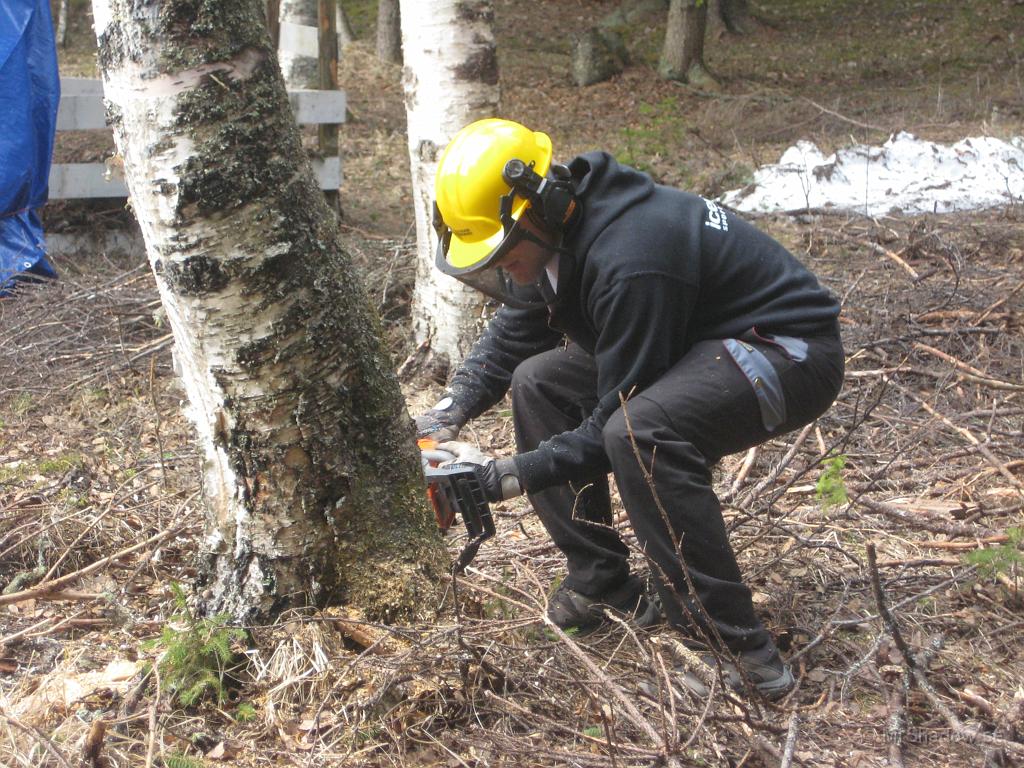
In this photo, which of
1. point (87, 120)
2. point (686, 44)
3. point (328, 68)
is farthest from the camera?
point (686, 44)

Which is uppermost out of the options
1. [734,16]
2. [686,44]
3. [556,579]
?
[556,579]

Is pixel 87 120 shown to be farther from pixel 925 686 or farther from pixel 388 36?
pixel 388 36

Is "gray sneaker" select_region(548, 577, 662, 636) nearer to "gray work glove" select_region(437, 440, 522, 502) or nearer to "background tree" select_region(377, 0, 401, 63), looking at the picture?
"gray work glove" select_region(437, 440, 522, 502)

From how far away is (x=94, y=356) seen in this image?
591 cm

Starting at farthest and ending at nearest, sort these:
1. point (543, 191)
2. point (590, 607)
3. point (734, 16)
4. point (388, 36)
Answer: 1. point (734, 16)
2. point (388, 36)
3. point (590, 607)
4. point (543, 191)

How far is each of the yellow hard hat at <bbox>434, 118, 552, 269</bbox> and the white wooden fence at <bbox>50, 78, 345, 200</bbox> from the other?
4.74 metres

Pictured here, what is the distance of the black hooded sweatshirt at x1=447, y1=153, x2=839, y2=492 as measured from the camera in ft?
8.98

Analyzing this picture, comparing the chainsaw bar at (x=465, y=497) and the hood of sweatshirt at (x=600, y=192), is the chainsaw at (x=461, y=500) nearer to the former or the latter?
the chainsaw bar at (x=465, y=497)

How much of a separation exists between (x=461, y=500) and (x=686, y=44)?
14703 mm

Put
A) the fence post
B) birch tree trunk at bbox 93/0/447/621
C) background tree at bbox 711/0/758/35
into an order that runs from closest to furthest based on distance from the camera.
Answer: birch tree trunk at bbox 93/0/447/621
the fence post
background tree at bbox 711/0/758/35

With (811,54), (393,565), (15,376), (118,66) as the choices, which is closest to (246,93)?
(118,66)

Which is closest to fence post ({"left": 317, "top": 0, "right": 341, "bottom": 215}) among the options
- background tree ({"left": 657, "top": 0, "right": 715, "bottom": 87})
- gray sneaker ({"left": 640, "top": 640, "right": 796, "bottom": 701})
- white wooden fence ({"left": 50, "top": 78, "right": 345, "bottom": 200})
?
white wooden fence ({"left": 50, "top": 78, "right": 345, "bottom": 200})

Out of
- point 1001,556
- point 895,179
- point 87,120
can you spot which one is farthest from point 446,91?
point 895,179

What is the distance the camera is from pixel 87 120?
25.2ft
